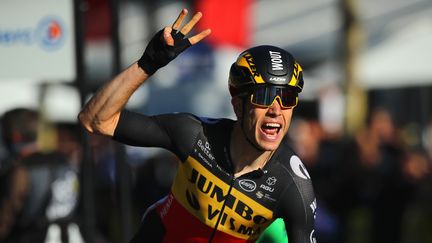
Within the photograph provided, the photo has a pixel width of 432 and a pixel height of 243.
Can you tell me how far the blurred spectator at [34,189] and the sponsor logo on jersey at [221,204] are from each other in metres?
3.35

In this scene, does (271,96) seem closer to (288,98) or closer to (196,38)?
(288,98)

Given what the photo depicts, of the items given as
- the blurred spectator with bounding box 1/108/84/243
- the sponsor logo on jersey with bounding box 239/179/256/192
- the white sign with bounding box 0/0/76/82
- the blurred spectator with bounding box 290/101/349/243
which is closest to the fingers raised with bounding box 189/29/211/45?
the sponsor logo on jersey with bounding box 239/179/256/192

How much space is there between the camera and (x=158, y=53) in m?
5.71

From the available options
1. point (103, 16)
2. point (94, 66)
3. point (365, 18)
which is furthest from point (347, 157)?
point (365, 18)

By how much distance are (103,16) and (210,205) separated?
25.0 ft

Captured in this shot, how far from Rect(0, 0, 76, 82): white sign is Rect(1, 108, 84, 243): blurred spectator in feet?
2.63

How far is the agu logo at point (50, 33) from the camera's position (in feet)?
28.6

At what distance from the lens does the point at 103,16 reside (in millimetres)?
13414

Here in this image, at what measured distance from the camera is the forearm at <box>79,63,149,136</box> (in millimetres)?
5758

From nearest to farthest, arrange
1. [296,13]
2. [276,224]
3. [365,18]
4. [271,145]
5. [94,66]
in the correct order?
[271,145]
[276,224]
[94,66]
[365,18]
[296,13]

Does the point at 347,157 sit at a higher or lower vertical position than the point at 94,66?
higher

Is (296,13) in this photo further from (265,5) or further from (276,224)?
(276,224)

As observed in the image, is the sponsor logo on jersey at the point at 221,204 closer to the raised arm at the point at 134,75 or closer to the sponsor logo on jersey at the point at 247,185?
the sponsor logo on jersey at the point at 247,185

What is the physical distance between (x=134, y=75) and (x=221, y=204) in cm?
92
